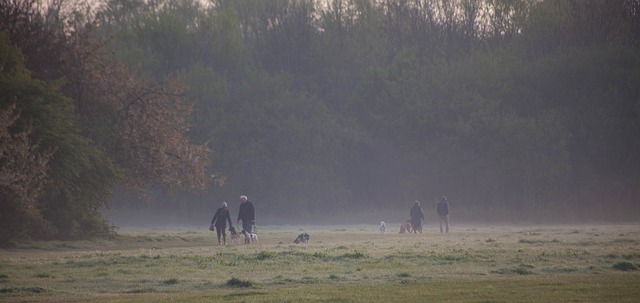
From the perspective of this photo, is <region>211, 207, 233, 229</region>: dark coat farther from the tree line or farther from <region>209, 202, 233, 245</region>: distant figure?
the tree line

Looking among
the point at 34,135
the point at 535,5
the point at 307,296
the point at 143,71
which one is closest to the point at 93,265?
the point at 307,296

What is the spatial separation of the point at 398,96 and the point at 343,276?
175 ft

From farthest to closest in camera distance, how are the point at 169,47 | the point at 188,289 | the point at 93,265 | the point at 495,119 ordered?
the point at 169,47, the point at 495,119, the point at 93,265, the point at 188,289

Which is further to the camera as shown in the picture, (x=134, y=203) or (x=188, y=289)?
(x=134, y=203)

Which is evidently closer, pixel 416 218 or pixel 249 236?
pixel 249 236

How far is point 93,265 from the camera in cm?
2544

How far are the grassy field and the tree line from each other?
40404mm

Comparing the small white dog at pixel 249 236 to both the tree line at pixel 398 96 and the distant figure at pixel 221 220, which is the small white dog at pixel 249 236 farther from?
the tree line at pixel 398 96

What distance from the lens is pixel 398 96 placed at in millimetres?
74312

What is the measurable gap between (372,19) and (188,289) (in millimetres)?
62523

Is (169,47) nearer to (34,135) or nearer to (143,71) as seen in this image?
(143,71)

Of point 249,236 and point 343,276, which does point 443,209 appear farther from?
point 343,276

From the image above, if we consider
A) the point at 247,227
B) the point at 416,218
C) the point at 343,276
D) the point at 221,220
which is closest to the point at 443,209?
the point at 416,218

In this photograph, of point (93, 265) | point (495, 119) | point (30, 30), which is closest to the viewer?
point (93, 265)
